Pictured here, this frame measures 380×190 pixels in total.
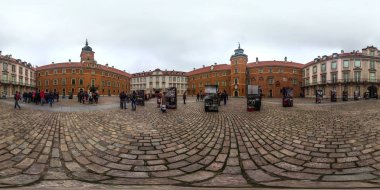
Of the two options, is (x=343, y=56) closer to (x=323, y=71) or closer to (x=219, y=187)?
(x=323, y=71)

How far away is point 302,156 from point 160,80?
264 ft

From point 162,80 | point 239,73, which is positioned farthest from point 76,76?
point 239,73

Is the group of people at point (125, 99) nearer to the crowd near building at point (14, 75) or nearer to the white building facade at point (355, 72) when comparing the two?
the crowd near building at point (14, 75)

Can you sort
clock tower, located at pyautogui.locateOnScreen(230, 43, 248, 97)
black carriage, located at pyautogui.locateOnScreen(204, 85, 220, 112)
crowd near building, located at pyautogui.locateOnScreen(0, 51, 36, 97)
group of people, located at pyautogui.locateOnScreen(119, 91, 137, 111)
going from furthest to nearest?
clock tower, located at pyautogui.locateOnScreen(230, 43, 248, 97), crowd near building, located at pyautogui.locateOnScreen(0, 51, 36, 97), group of people, located at pyautogui.locateOnScreen(119, 91, 137, 111), black carriage, located at pyautogui.locateOnScreen(204, 85, 220, 112)

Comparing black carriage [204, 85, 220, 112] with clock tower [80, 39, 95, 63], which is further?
clock tower [80, 39, 95, 63]

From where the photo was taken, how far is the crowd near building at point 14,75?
170 feet

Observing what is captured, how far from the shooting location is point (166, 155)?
4574mm

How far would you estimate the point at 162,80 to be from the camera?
273 feet

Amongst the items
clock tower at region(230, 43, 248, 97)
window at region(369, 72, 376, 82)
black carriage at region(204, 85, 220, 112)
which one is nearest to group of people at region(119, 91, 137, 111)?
black carriage at region(204, 85, 220, 112)

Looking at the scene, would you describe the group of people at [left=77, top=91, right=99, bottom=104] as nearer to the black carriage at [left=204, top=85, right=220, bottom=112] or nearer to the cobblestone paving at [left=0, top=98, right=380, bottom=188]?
the black carriage at [left=204, top=85, right=220, bottom=112]

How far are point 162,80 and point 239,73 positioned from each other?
33.4 metres

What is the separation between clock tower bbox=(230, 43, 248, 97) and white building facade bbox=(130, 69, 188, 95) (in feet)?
87.6

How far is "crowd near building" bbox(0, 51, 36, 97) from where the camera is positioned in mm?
51750

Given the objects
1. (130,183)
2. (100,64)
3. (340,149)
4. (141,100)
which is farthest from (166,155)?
(100,64)
